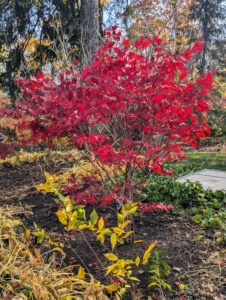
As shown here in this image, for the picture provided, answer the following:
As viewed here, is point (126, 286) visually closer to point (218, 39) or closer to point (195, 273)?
point (195, 273)

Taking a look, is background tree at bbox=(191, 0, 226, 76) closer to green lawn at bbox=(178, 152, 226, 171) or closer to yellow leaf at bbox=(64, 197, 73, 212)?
green lawn at bbox=(178, 152, 226, 171)

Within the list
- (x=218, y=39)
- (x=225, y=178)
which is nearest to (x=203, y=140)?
(x=218, y=39)

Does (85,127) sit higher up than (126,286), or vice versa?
(85,127)

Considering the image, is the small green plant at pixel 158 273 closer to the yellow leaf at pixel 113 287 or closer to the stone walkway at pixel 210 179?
the yellow leaf at pixel 113 287

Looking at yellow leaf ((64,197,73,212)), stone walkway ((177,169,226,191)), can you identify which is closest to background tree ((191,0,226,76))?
stone walkway ((177,169,226,191))

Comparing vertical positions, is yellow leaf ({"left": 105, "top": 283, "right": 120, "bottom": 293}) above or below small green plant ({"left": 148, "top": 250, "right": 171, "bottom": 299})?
above

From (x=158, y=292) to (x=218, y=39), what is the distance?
14331 mm

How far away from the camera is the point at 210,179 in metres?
4.59

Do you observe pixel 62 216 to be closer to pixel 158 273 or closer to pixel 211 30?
pixel 158 273

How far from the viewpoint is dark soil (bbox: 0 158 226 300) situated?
2.12 meters

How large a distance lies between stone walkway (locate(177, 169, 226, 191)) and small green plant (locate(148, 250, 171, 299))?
2.06 metres

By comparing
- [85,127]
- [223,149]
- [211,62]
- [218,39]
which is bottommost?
[223,149]

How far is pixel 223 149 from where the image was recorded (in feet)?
32.2

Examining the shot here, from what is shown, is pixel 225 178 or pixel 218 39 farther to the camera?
pixel 218 39
